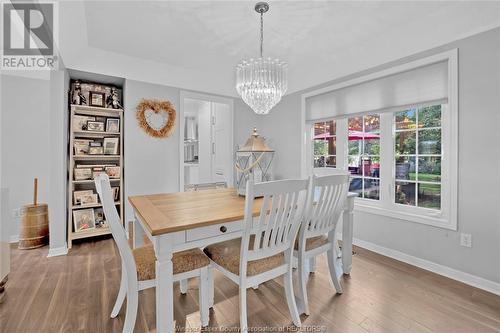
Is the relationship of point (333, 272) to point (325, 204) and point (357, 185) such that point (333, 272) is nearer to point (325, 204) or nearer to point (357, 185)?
point (325, 204)

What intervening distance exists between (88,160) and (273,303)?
3002 millimetres

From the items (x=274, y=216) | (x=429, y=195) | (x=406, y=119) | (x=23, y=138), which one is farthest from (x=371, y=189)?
(x=23, y=138)

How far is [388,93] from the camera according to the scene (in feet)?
8.72

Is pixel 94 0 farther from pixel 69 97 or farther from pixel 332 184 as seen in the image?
pixel 332 184

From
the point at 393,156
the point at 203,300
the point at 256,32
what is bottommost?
Answer: the point at 203,300

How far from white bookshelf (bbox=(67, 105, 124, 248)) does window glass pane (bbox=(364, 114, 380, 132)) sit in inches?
124

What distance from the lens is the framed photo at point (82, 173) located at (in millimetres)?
3029

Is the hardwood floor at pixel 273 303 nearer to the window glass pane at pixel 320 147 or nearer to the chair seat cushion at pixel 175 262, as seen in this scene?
the chair seat cushion at pixel 175 262

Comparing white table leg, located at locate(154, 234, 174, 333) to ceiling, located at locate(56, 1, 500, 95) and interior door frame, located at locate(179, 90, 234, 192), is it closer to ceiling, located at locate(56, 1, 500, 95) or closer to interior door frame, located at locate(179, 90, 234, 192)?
ceiling, located at locate(56, 1, 500, 95)

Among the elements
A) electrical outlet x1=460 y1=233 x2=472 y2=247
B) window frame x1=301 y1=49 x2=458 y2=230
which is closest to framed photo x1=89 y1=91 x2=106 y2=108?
window frame x1=301 y1=49 x2=458 y2=230

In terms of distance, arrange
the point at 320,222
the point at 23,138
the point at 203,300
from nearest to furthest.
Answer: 1. the point at 203,300
2. the point at 320,222
3. the point at 23,138

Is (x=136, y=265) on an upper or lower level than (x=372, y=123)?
lower

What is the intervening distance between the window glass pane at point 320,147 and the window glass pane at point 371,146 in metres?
0.59

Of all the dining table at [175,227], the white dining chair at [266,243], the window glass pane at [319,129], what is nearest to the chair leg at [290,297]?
the white dining chair at [266,243]
